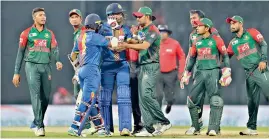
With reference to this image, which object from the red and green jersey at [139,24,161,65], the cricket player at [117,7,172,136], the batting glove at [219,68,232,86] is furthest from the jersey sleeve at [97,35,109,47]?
the batting glove at [219,68,232,86]

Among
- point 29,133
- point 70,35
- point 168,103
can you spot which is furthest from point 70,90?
point 29,133

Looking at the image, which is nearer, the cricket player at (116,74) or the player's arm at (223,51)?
the cricket player at (116,74)

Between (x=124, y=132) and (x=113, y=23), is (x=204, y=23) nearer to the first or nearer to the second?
(x=113, y=23)

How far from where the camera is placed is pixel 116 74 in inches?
688

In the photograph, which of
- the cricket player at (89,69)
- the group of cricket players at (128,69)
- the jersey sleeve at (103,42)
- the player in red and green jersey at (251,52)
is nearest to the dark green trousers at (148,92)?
the group of cricket players at (128,69)

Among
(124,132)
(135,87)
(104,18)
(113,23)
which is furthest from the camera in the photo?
(104,18)

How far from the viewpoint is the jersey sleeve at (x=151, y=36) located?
17.4 m

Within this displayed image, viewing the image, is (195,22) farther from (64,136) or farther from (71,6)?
(71,6)

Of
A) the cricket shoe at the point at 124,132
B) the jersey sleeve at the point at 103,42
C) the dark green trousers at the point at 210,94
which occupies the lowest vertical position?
→ the cricket shoe at the point at 124,132

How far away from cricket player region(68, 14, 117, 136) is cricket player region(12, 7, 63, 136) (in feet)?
3.84

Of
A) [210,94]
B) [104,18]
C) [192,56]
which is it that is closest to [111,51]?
[192,56]

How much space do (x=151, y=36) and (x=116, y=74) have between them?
85 cm

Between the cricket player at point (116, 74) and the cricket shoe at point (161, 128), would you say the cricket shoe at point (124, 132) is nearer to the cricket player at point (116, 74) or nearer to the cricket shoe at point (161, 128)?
the cricket player at point (116, 74)

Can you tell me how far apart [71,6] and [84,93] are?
43.3 ft
